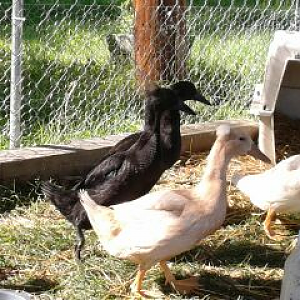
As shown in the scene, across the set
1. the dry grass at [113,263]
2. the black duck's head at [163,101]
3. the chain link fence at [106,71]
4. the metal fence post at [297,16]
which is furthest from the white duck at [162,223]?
the metal fence post at [297,16]

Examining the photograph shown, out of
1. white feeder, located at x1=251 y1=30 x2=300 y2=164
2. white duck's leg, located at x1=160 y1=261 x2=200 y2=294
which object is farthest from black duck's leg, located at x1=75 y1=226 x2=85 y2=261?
white feeder, located at x1=251 y1=30 x2=300 y2=164

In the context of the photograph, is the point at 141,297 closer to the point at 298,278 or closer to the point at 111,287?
the point at 111,287

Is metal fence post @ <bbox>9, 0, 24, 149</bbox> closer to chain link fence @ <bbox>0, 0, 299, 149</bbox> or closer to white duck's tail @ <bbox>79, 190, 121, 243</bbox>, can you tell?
chain link fence @ <bbox>0, 0, 299, 149</bbox>

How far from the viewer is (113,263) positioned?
144 inches

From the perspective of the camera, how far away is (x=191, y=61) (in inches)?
254

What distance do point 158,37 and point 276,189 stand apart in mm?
2194

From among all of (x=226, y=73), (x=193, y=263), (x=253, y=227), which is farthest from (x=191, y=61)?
(x=193, y=263)

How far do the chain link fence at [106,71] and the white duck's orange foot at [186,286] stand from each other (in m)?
1.94

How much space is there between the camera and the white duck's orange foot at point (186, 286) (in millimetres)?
3377

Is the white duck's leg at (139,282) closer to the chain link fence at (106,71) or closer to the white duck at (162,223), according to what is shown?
the white duck at (162,223)

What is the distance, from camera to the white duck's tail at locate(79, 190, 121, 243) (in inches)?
129

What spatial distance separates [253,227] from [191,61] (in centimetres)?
249

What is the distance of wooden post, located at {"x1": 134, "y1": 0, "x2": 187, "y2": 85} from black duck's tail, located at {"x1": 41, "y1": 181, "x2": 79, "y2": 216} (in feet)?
6.89

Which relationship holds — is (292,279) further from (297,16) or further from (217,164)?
(297,16)
